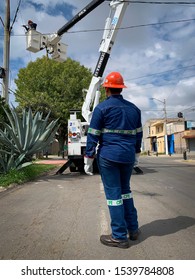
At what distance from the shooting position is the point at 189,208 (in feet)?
19.2

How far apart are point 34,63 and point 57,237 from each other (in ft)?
117

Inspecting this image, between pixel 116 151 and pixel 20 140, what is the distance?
7299 millimetres

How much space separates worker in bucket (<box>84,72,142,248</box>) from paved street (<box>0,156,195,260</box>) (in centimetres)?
27

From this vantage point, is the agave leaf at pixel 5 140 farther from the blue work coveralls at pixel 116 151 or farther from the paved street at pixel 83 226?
the blue work coveralls at pixel 116 151

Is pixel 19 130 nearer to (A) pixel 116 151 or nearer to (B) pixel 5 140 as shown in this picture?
(B) pixel 5 140

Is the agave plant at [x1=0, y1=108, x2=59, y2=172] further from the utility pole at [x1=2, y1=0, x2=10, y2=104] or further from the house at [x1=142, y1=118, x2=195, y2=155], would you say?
the house at [x1=142, y1=118, x2=195, y2=155]

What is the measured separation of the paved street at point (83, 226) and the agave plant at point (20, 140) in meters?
2.94

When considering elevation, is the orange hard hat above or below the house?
below

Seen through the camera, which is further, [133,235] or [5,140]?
[5,140]

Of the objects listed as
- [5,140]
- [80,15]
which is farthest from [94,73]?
[5,140]

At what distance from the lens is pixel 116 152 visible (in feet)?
12.3

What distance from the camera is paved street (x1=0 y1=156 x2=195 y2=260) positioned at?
341 cm

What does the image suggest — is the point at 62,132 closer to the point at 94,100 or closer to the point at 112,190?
the point at 94,100

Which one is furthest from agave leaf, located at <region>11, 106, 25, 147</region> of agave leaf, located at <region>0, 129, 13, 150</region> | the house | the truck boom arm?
the house
